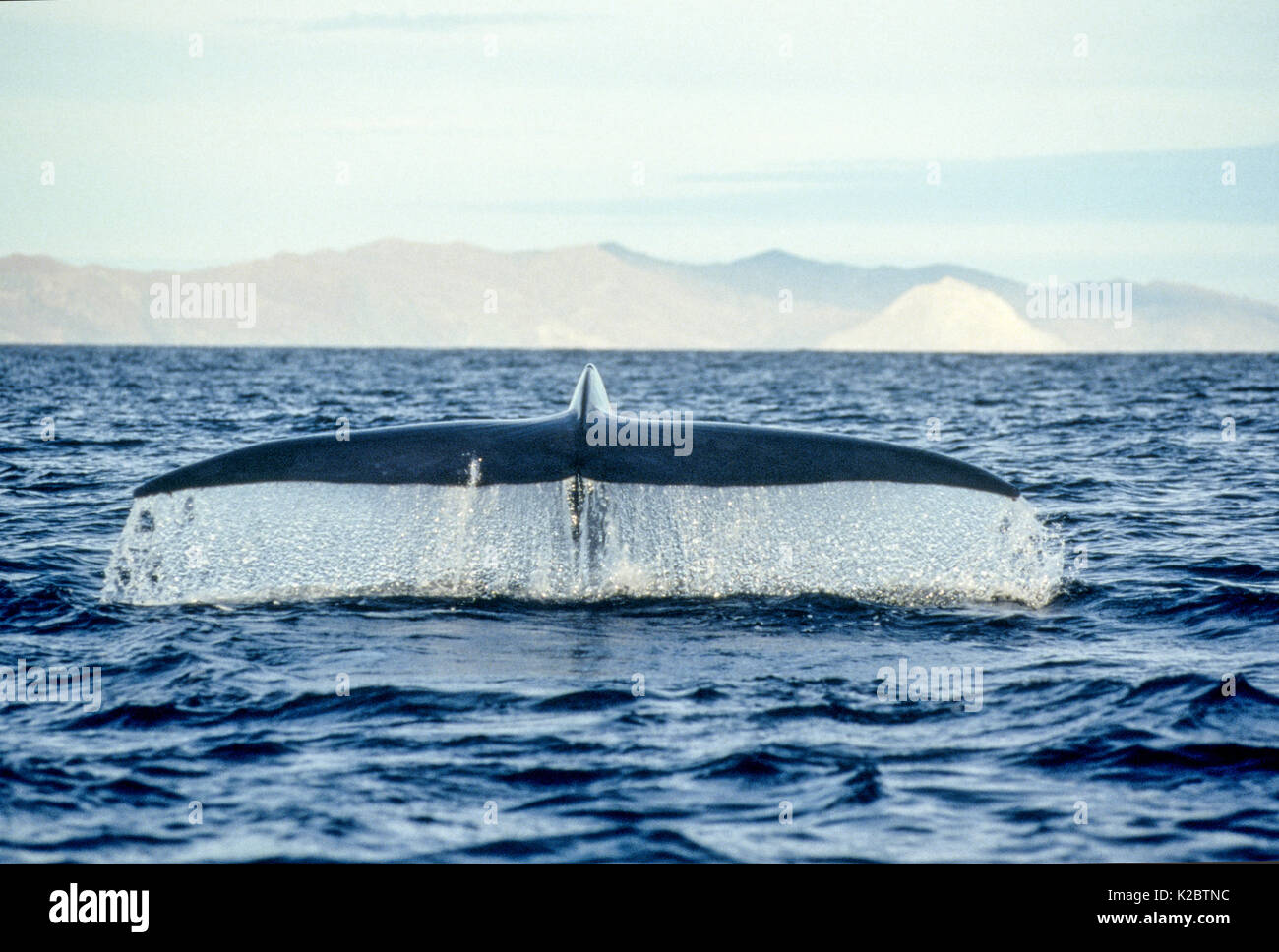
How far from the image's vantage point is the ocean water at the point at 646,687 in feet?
17.9
